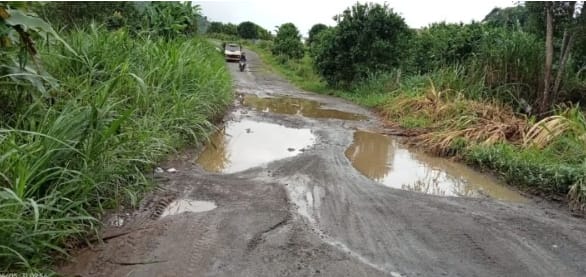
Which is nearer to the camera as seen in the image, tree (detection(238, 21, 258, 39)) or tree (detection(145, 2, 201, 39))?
tree (detection(145, 2, 201, 39))

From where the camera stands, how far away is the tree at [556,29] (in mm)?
8031

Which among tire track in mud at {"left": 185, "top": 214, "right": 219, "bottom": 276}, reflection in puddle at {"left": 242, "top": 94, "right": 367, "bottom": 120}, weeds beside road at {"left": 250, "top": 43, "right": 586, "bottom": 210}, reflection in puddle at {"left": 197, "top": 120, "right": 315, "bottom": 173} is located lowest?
reflection in puddle at {"left": 242, "top": 94, "right": 367, "bottom": 120}

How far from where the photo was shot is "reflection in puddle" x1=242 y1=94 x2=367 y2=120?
11.2m

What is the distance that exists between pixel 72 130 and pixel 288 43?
88.4 ft

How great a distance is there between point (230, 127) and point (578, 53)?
7.76m

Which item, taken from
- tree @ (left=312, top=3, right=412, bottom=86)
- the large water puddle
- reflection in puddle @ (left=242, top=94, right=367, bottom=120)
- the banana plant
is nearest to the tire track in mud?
the banana plant

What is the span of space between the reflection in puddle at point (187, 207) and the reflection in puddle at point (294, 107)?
6654 mm

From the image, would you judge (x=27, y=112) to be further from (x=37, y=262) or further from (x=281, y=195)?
(x=281, y=195)

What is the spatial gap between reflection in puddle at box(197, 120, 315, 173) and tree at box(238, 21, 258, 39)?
1769 inches

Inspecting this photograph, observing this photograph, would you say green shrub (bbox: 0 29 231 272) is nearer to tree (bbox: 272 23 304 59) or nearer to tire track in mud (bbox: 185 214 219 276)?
tire track in mud (bbox: 185 214 219 276)

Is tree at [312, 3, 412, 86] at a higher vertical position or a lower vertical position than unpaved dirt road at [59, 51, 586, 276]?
higher

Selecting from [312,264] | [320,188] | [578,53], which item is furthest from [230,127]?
[578,53]

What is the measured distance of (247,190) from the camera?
479 centimetres

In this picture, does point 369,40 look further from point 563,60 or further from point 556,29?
point 563,60
